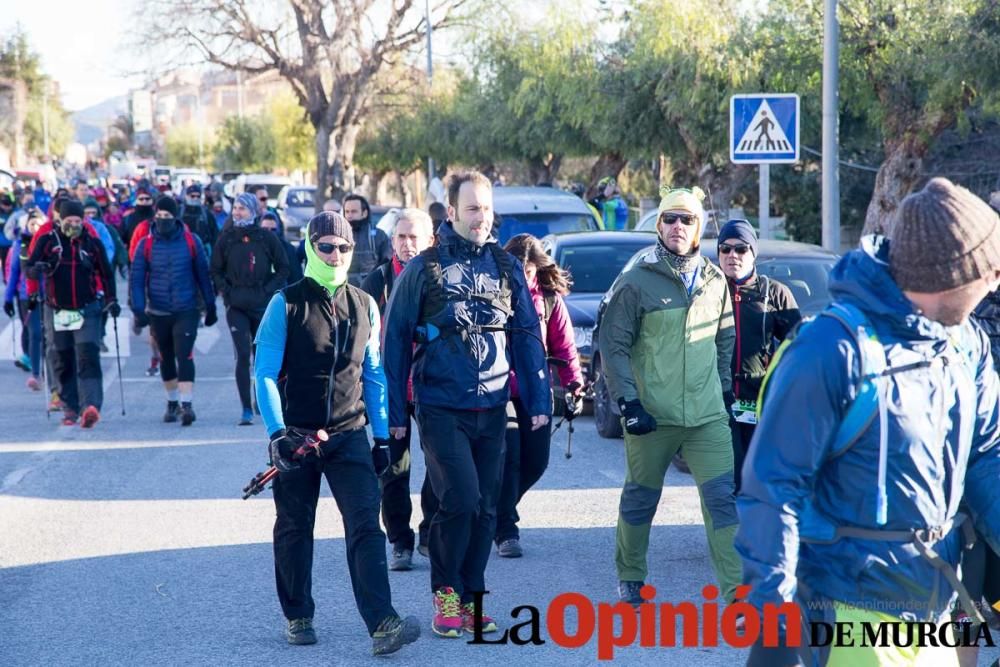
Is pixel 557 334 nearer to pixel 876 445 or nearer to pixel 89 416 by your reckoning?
pixel 876 445

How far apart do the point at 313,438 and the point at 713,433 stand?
5.79ft

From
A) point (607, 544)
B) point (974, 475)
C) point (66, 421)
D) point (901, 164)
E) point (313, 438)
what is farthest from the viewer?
point (901, 164)

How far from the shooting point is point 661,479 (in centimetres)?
645

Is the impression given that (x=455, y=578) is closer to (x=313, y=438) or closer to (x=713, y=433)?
(x=313, y=438)

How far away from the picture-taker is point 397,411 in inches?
244

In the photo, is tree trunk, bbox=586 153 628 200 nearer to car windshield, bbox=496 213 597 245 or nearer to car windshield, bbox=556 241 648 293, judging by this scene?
car windshield, bbox=496 213 597 245

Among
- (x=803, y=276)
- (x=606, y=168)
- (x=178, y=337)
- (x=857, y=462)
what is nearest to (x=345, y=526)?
(x=857, y=462)

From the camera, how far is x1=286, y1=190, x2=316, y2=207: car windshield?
39219 millimetres

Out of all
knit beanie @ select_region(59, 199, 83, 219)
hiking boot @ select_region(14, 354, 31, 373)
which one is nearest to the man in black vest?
knit beanie @ select_region(59, 199, 83, 219)

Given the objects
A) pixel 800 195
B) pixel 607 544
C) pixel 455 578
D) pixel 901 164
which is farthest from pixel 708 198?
pixel 455 578

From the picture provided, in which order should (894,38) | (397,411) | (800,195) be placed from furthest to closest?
(800,195) → (894,38) → (397,411)

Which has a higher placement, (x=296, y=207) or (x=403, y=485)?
(x=296, y=207)

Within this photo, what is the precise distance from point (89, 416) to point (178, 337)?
3.20ft

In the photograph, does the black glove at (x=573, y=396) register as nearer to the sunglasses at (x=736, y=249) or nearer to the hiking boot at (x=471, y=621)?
the sunglasses at (x=736, y=249)
